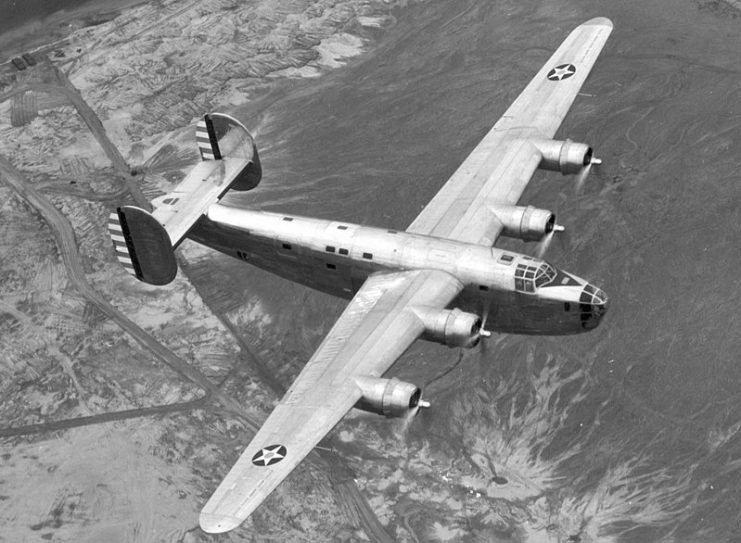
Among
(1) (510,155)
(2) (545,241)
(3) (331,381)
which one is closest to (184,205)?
(3) (331,381)

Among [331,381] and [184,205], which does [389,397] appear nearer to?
[331,381]

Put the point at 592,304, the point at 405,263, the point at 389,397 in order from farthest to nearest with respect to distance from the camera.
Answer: the point at 405,263, the point at 592,304, the point at 389,397

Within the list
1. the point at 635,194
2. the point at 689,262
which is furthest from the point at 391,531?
the point at 635,194

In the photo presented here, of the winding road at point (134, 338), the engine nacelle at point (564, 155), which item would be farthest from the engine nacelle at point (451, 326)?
the engine nacelle at point (564, 155)

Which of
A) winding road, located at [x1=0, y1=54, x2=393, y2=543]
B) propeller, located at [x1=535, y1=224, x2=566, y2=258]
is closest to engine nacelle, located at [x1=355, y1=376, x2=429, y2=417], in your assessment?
winding road, located at [x1=0, y1=54, x2=393, y2=543]

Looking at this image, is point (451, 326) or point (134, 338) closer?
point (451, 326)

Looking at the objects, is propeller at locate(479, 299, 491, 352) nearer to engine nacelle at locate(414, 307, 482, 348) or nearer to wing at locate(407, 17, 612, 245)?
engine nacelle at locate(414, 307, 482, 348)

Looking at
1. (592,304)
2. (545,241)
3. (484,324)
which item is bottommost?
(484,324)
